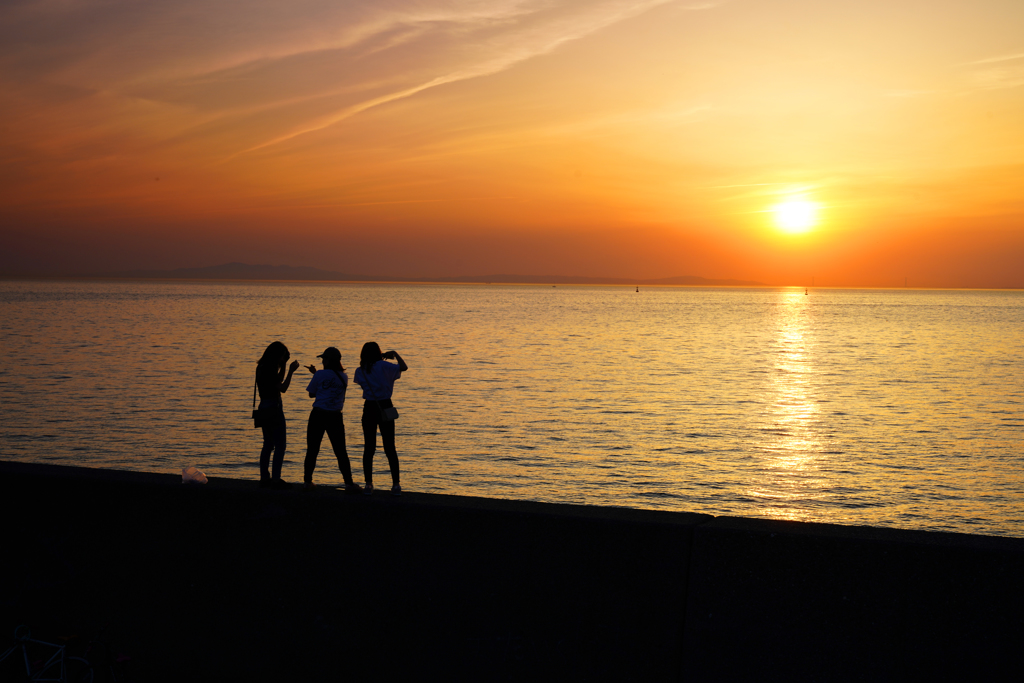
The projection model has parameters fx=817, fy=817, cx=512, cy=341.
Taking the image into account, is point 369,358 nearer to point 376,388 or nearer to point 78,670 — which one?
point 376,388

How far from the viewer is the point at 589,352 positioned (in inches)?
2238

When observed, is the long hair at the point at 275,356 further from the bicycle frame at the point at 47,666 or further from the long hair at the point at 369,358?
the bicycle frame at the point at 47,666

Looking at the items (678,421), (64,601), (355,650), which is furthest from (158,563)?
(678,421)

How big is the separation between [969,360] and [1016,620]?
56.4m

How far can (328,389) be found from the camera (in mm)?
8602

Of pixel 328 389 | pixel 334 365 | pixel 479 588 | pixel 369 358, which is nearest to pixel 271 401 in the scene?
pixel 328 389

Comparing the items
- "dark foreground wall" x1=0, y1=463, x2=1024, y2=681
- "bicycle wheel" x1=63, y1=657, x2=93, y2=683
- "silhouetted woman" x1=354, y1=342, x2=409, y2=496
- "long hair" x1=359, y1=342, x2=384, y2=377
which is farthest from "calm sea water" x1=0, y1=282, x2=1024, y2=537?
"bicycle wheel" x1=63, y1=657, x2=93, y2=683

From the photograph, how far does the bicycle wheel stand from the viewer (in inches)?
170

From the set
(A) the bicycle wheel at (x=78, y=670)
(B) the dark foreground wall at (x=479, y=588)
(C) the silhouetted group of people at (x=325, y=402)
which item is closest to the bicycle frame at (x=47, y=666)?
(A) the bicycle wheel at (x=78, y=670)

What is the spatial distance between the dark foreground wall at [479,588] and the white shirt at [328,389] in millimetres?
3160

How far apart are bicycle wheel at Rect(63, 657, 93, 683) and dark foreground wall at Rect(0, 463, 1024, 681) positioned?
19.7 inches

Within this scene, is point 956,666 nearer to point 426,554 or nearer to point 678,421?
point 426,554

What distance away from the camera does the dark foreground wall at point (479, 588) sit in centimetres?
394

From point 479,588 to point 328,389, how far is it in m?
4.54
